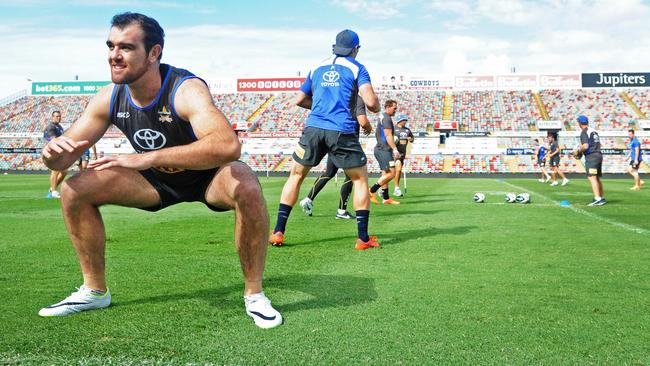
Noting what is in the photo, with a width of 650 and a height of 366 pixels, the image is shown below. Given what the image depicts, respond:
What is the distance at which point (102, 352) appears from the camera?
2805 millimetres

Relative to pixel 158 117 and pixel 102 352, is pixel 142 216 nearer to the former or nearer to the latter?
pixel 158 117

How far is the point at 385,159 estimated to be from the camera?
43.7 ft

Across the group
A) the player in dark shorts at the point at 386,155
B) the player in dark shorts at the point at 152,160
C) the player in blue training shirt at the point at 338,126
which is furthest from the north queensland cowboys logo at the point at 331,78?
the player in dark shorts at the point at 386,155

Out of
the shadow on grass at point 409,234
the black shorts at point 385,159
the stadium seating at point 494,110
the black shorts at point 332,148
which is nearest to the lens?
the black shorts at point 332,148

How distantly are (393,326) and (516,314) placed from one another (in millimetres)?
777

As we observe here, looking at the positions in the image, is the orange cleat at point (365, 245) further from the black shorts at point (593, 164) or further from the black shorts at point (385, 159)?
the black shorts at point (593, 164)

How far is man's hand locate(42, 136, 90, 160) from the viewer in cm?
342

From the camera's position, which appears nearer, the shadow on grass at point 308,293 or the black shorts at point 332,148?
the shadow on grass at point 308,293

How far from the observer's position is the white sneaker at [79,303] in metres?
3.52

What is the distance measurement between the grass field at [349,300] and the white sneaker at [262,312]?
1.9 inches

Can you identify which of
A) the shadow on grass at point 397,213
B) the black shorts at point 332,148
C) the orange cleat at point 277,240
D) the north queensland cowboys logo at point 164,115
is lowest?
the shadow on grass at point 397,213

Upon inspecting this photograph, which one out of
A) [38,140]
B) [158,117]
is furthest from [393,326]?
[38,140]

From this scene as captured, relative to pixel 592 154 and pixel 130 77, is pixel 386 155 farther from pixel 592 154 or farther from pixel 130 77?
pixel 130 77

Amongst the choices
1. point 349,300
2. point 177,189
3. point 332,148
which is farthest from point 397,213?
point 177,189
